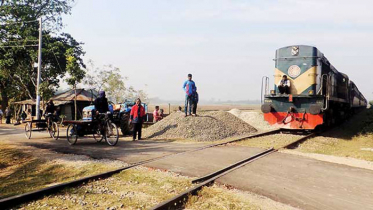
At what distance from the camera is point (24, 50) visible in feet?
92.2

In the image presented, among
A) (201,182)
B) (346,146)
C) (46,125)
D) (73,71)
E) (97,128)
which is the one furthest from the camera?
(73,71)

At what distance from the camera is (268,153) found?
8.84 meters

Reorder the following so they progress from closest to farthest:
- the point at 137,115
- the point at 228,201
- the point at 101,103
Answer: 1. the point at 228,201
2. the point at 101,103
3. the point at 137,115

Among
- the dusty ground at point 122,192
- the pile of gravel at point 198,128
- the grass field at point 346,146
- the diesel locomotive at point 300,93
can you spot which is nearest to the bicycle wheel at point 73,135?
the pile of gravel at point 198,128

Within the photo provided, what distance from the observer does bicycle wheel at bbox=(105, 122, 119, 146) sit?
10.1 meters

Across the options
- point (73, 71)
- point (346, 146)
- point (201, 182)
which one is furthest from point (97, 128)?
point (73, 71)

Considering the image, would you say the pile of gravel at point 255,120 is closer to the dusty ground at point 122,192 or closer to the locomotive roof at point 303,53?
the locomotive roof at point 303,53

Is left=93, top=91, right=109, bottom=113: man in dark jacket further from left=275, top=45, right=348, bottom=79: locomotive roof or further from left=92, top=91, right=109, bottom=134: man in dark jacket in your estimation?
left=275, top=45, right=348, bottom=79: locomotive roof

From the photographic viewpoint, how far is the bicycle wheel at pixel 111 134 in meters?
10.1

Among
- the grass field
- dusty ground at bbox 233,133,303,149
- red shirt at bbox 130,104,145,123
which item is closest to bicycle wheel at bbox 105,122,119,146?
red shirt at bbox 130,104,145,123

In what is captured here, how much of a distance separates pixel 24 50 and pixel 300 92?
1052 inches

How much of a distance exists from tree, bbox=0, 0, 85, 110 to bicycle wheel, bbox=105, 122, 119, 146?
709 inches

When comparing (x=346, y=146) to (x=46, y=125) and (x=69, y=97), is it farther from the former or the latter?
(x=69, y=97)

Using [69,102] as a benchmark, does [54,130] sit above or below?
below
